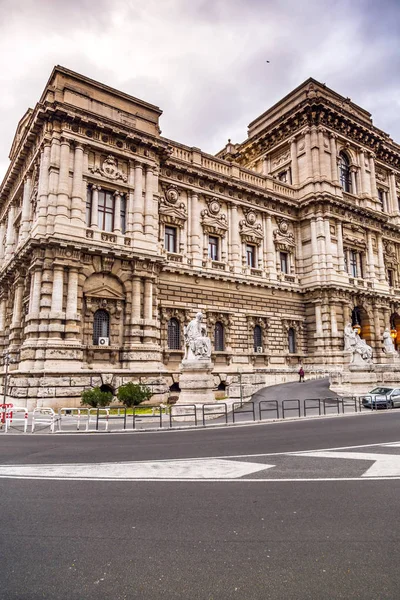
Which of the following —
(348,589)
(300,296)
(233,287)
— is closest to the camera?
(348,589)

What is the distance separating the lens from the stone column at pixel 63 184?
917 inches

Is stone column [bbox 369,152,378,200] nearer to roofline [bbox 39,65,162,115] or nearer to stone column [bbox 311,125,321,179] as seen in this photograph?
stone column [bbox 311,125,321,179]

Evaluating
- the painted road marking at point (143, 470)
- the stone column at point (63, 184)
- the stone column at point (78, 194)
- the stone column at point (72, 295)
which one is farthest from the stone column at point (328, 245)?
the painted road marking at point (143, 470)

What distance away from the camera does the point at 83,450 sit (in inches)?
398

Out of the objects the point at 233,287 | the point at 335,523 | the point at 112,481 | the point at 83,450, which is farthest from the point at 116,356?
the point at 335,523

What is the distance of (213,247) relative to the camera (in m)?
31.6

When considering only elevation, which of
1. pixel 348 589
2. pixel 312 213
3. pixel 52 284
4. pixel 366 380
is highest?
pixel 312 213

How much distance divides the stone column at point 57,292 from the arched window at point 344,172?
2748 centimetres

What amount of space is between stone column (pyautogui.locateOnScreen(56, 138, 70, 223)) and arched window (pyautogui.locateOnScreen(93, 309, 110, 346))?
18.1ft

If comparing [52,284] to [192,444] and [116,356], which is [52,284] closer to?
[116,356]

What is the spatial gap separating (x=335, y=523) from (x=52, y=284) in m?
20.3

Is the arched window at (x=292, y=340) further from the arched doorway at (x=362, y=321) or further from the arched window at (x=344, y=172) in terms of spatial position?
the arched window at (x=344, y=172)

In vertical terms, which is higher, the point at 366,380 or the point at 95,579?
the point at 366,380

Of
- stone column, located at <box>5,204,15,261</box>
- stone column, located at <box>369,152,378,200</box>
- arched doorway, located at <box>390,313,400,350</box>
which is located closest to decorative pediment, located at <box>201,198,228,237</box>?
stone column, located at <box>5,204,15,261</box>
